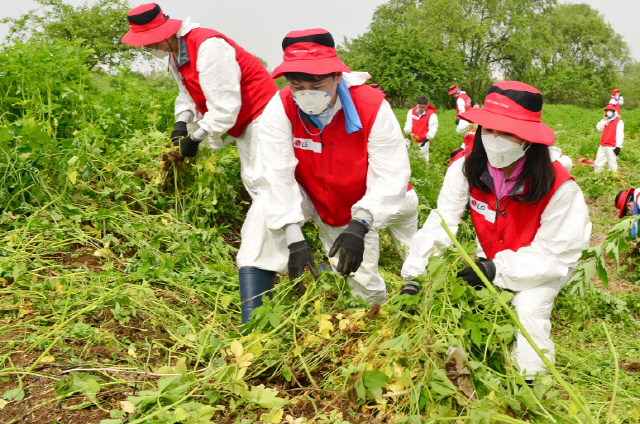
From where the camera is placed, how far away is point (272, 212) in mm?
2562

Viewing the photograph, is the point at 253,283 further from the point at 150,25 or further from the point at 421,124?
the point at 421,124

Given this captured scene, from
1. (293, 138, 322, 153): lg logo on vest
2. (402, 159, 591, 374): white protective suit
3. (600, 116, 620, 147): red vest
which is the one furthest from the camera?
(600, 116, 620, 147): red vest

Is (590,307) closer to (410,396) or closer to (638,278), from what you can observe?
(638,278)

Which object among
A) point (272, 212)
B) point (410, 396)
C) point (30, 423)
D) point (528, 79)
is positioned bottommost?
point (528, 79)

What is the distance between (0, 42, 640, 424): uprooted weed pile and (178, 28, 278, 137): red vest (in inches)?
18.0

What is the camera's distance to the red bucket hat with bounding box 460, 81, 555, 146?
2234 millimetres

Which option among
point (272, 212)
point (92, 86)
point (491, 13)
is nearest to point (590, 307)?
point (272, 212)

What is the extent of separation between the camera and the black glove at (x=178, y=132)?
3930 mm

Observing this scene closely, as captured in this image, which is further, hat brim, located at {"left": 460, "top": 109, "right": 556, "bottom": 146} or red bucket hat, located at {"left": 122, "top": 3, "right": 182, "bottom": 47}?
red bucket hat, located at {"left": 122, "top": 3, "right": 182, "bottom": 47}

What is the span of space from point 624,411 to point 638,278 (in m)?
3.65

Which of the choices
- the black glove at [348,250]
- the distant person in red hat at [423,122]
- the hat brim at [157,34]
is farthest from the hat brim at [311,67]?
the distant person in red hat at [423,122]

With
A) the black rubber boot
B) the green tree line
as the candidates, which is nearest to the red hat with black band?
the black rubber boot

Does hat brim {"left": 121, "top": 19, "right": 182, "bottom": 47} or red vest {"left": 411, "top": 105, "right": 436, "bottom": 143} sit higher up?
hat brim {"left": 121, "top": 19, "right": 182, "bottom": 47}

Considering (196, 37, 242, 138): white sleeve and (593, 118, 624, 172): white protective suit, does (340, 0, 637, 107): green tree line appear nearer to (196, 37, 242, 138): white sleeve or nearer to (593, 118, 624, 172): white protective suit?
(593, 118, 624, 172): white protective suit
